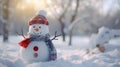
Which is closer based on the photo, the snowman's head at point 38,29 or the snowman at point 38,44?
the snowman at point 38,44

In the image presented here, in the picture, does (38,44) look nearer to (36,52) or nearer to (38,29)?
(36,52)

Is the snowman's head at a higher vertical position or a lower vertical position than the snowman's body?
higher

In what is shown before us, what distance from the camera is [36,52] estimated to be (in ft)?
22.5

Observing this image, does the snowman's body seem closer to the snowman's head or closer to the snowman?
the snowman

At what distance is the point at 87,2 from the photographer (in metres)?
25.0

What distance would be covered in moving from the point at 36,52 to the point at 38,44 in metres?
0.23

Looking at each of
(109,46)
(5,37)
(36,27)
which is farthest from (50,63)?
(5,37)

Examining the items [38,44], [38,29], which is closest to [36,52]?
[38,44]

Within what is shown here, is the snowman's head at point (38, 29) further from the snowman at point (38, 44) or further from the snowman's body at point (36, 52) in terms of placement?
the snowman's body at point (36, 52)

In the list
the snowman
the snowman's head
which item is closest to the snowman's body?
the snowman

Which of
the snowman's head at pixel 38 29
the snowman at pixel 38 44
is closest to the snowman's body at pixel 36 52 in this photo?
the snowman at pixel 38 44

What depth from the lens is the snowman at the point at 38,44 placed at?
6891mm

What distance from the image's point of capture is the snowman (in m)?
6.89

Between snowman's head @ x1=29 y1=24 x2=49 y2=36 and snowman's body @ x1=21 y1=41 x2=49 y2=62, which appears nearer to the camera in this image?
snowman's body @ x1=21 y1=41 x2=49 y2=62
